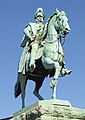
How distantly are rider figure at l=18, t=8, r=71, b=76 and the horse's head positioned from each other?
653 millimetres

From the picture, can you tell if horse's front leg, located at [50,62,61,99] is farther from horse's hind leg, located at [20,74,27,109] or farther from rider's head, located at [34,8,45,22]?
rider's head, located at [34,8,45,22]

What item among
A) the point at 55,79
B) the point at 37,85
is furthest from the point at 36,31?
the point at 55,79

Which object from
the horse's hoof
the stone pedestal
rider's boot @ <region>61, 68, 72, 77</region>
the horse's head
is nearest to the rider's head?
the horse's head

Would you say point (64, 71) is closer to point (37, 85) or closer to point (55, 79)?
point (55, 79)

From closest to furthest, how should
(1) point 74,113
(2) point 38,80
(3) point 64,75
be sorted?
(1) point 74,113 → (3) point 64,75 → (2) point 38,80

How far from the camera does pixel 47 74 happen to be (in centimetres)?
1273

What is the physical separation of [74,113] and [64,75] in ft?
4.68

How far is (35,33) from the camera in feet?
43.2

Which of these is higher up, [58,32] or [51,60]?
[58,32]

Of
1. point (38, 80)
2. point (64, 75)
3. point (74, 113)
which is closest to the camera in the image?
point (74, 113)

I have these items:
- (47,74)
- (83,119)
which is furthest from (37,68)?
(83,119)

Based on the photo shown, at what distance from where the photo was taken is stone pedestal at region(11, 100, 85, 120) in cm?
1109

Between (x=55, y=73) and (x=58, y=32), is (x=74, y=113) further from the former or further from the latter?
(x=58, y=32)

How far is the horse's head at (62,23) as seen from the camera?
12172mm
